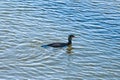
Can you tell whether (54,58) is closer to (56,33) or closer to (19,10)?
(56,33)

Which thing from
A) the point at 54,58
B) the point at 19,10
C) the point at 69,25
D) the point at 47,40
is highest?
the point at 19,10

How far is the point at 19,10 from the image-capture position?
30.7 m

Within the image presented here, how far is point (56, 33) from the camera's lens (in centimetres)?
2725

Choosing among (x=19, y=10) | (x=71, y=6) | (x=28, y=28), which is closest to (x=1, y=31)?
(x=28, y=28)

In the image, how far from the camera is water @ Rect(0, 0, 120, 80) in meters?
22.5

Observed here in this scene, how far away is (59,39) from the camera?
2673cm

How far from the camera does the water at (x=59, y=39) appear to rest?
74.0 feet

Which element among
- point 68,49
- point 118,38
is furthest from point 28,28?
point 118,38

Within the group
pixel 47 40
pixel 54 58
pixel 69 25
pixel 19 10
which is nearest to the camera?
pixel 54 58

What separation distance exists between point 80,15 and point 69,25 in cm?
186

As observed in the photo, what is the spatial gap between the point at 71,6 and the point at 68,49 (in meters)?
6.84

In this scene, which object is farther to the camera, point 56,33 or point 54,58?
point 56,33

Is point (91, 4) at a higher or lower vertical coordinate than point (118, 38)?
higher

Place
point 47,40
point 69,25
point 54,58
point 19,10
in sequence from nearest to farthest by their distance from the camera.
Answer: point 54,58 < point 47,40 < point 69,25 < point 19,10
